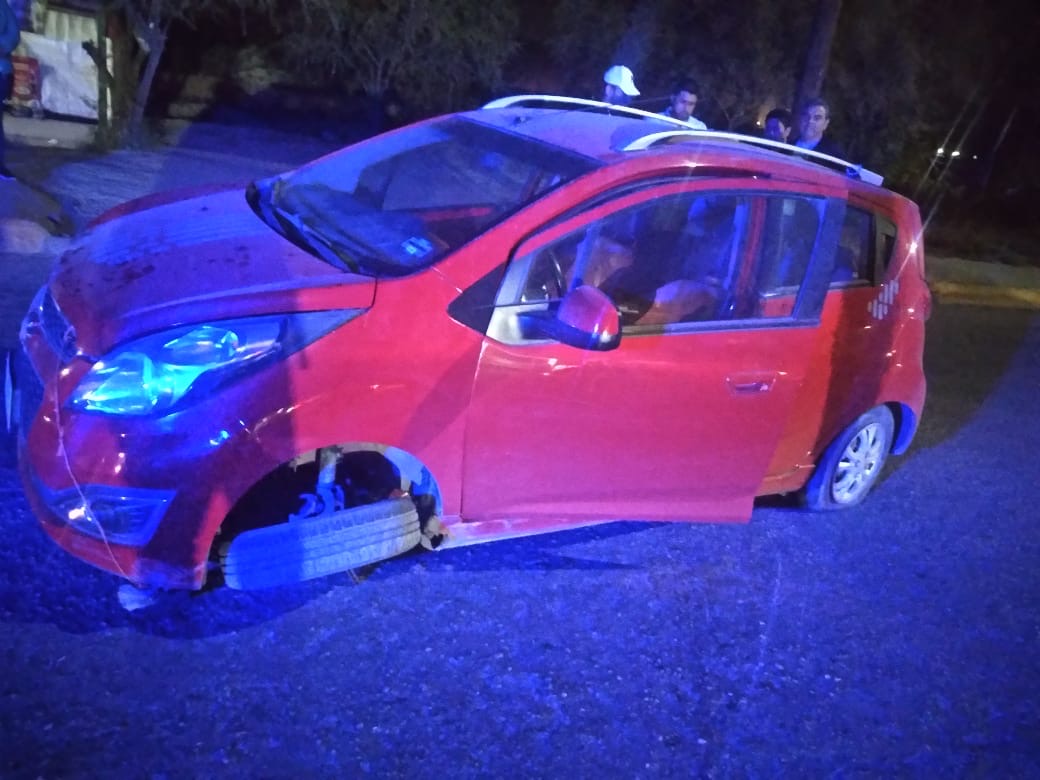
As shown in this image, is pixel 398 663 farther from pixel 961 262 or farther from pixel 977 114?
pixel 977 114

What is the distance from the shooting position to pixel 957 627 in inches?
177

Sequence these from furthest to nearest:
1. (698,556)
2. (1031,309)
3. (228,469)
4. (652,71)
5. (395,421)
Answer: (652,71) < (1031,309) < (698,556) < (395,421) < (228,469)

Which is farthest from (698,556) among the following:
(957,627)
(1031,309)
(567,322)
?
(1031,309)

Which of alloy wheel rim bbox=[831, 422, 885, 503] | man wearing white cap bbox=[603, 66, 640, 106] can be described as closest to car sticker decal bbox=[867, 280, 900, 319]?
alloy wheel rim bbox=[831, 422, 885, 503]

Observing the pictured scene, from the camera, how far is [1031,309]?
12.5 m

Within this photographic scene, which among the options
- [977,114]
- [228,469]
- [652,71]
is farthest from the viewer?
[977,114]

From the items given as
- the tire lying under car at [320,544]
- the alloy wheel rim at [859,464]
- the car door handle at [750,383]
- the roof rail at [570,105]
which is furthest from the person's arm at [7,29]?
the alloy wheel rim at [859,464]

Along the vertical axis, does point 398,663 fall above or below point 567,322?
below

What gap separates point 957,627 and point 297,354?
3.14 m

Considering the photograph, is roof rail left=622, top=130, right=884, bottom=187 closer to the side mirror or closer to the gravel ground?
the side mirror

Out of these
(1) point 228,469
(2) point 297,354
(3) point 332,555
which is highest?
(2) point 297,354

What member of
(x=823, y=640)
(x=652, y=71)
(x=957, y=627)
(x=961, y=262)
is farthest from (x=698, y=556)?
(x=652, y=71)

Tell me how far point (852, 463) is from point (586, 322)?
239cm

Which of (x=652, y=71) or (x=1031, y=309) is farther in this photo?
(x=652, y=71)
